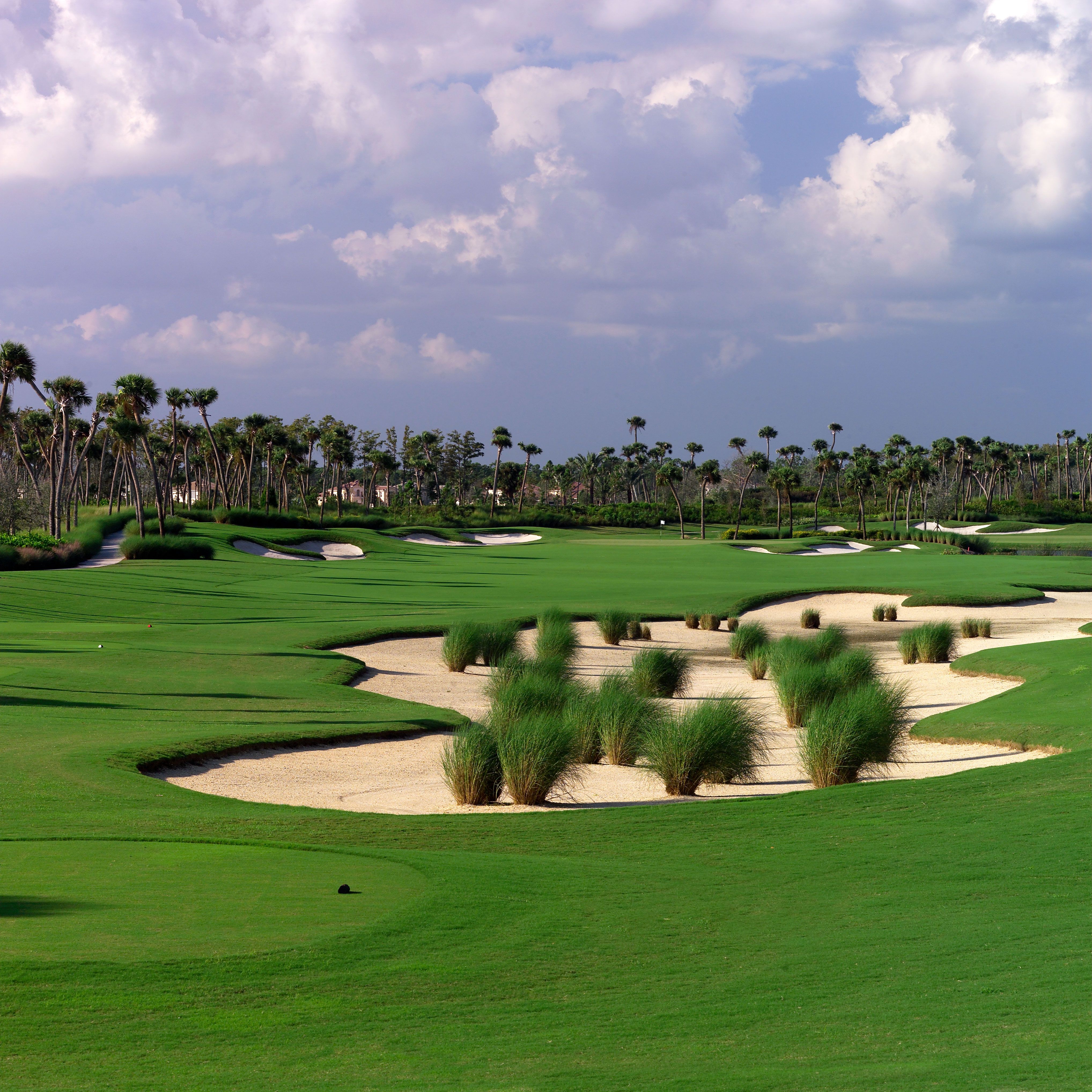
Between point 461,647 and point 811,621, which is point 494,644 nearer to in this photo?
point 461,647

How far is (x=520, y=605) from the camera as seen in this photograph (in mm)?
43344

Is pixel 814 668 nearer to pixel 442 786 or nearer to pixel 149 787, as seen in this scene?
pixel 442 786

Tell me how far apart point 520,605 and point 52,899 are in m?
35.8

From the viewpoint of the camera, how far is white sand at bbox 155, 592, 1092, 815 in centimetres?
1520

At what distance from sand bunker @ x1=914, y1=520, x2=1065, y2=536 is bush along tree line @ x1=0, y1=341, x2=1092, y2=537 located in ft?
11.7

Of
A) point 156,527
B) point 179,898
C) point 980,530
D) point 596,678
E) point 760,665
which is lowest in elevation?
point 596,678

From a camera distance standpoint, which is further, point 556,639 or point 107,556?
point 107,556

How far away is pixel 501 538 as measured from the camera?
111m

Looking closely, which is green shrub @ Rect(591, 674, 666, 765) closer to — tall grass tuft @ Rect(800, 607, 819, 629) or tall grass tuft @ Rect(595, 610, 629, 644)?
tall grass tuft @ Rect(595, 610, 629, 644)

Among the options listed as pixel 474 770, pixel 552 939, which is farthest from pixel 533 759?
pixel 552 939

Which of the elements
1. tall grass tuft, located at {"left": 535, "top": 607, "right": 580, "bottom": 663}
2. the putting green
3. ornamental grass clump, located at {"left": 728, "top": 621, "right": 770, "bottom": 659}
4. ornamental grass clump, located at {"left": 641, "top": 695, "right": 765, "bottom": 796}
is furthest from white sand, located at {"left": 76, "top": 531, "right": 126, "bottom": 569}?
the putting green

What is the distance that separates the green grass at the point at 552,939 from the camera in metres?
5.48

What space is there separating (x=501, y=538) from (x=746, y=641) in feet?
261

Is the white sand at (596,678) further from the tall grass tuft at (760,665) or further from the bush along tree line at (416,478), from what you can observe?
the bush along tree line at (416,478)
